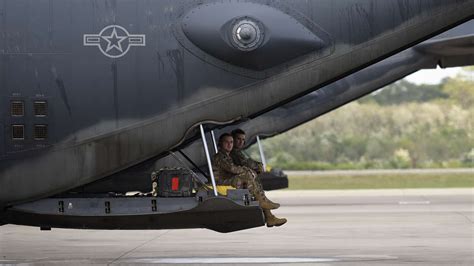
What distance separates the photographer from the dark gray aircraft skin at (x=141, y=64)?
13.6m

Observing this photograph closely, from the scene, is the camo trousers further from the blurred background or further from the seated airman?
the blurred background

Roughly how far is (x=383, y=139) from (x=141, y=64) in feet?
151

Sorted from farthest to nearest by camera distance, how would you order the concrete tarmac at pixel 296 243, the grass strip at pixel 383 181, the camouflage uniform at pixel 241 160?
1. the grass strip at pixel 383 181
2. the camouflage uniform at pixel 241 160
3. the concrete tarmac at pixel 296 243

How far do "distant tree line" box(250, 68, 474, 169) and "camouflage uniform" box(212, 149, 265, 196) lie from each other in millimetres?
38069

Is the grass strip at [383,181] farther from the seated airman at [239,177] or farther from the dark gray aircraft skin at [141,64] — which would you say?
the dark gray aircraft skin at [141,64]

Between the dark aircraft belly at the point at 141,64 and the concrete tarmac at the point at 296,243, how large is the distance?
9.15ft

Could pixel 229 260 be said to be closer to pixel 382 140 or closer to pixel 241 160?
pixel 241 160

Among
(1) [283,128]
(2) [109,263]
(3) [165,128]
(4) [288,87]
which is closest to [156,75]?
(3) [165,128]

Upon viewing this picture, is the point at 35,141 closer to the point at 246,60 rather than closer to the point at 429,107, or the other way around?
the point at 246,60

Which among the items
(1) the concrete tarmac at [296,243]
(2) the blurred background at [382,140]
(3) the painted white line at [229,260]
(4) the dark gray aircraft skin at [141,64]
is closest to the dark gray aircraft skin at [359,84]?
(1) the concrete tarmac at [296,243]

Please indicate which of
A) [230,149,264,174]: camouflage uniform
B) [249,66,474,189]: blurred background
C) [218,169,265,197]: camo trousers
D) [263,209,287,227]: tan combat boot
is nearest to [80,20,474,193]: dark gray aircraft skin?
[230,149,264,174]: camouflage uniform

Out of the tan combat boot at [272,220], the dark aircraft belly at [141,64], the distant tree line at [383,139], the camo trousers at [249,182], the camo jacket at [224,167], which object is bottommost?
the tan combat boot at [272,220]

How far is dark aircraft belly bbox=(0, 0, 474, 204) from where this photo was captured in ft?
44.7

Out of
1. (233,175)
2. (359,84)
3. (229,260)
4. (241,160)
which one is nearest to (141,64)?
(233,175)
